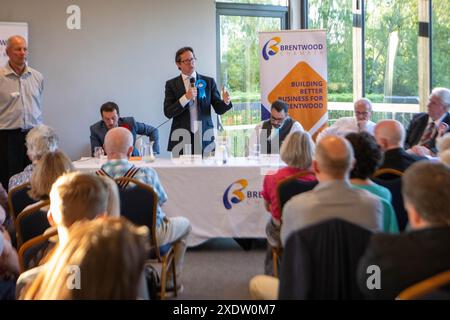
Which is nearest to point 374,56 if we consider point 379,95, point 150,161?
point 379,95

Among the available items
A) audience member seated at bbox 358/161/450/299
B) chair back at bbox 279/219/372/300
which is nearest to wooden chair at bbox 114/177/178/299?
chair back at bbox 279/219/372/300

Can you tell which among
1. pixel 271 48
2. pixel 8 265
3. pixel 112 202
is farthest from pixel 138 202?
pixel 271 48

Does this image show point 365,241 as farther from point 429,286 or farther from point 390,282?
Result: point 429,286

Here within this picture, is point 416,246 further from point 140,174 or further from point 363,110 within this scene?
point 363,110

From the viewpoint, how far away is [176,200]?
5012mm

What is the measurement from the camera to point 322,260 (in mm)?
1988

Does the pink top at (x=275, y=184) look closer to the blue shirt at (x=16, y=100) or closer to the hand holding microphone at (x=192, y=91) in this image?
the hand holding microphone at (x=192, y=91)

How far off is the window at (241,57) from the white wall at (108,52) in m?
0.36

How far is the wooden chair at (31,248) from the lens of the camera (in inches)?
100

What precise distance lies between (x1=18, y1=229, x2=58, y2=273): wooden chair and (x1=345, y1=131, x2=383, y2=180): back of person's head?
4.72ft

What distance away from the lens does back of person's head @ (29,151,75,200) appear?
313cm

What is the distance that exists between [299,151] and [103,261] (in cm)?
249

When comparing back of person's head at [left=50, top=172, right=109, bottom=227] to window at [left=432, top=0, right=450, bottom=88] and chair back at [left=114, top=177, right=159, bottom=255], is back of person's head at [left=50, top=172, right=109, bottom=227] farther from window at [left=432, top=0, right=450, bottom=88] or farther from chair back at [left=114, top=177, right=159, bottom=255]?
window at [left=432, top=0, right=450, bottom=88]
